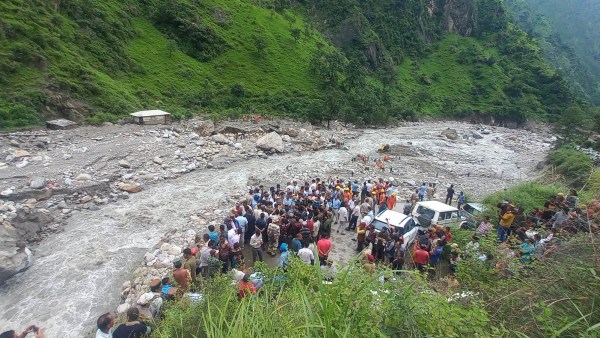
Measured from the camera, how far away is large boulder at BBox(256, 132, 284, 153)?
83.5 ft

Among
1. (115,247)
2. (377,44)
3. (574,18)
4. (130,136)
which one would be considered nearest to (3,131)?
(130,136)

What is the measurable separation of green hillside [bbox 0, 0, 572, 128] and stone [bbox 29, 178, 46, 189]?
9.14m

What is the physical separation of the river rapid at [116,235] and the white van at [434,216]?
875cm

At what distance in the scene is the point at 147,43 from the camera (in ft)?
143

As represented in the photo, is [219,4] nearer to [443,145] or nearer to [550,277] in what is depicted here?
[443,145]

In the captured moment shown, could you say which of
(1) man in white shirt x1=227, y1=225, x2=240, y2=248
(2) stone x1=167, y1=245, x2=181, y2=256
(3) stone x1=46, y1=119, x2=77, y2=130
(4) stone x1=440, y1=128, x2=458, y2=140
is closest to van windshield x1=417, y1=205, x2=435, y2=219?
→ (1) man in white shirt x1=227, y1=225, x2=240, y2=248

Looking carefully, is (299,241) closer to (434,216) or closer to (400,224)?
(400,224)

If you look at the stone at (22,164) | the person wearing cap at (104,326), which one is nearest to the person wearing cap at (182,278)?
the person wearing cap at (104,326)

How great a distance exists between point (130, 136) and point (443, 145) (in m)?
30.3

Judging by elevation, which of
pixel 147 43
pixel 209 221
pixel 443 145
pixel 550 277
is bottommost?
pixel 443 145

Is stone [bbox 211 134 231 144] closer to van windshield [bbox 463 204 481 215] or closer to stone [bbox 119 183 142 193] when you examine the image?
stone [bbox 119 183 142 193]

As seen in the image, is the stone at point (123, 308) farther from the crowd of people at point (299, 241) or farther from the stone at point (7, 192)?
the stone at point (7, 192)

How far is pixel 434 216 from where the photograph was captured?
12.1 m

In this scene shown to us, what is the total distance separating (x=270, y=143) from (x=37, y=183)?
1471 centimetres
